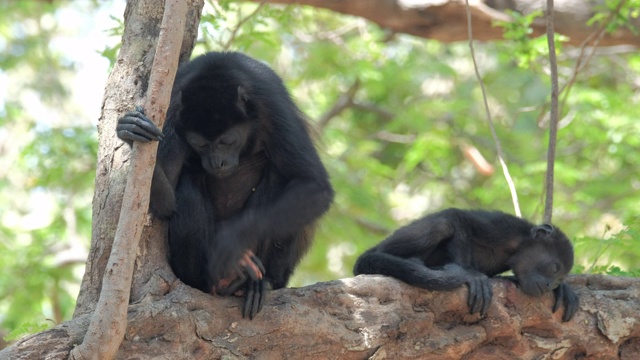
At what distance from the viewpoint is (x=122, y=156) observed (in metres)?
4.78

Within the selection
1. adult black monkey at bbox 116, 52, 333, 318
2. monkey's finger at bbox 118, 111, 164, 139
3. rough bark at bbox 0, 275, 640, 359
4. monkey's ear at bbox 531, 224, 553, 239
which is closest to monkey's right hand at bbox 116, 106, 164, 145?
monkey's finger at bbox 118, 111, 164, 139

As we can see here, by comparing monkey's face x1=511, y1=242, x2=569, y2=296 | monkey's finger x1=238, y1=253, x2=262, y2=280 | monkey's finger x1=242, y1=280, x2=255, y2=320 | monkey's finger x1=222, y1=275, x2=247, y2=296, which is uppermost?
monkey's finger x1=238, y1=253, x2=262, y2=280

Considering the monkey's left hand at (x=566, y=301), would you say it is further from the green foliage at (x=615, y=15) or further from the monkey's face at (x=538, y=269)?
the green foliage at (x=615, y=15)

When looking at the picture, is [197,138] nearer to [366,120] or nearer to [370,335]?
[370,335]

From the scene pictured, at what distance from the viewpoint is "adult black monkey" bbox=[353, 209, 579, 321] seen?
509 cm

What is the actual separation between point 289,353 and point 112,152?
64.8 inches

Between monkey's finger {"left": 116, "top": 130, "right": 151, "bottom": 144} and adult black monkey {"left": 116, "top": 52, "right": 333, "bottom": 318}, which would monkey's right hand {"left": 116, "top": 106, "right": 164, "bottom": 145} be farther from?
adult black monkey {"left": 116, "top": 52, "right": 333, "bottom": 318}

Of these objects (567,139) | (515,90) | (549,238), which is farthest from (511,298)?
(515,90)

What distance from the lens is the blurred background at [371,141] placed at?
11133mm

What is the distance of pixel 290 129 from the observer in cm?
518

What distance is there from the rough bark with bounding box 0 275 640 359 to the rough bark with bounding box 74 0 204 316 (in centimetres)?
31

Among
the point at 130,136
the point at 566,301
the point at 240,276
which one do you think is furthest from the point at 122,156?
the point at 566,301

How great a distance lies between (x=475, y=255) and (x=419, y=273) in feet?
4.45

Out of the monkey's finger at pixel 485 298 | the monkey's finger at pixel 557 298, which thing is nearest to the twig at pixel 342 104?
the monkey's finger at pixel 557 298
